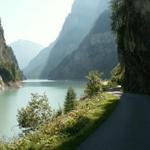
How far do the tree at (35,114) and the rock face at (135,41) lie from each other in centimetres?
1425

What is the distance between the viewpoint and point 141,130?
23562 millimetres

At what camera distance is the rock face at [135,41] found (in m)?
52.0

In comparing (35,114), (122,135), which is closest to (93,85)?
(35,114)

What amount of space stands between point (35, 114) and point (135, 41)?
17.2m

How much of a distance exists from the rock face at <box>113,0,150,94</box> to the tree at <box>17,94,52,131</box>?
46.7 feet

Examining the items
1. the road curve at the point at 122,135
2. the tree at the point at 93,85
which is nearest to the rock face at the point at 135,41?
the tree at the point at 93,85

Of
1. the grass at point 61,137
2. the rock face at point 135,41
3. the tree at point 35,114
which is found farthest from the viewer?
the rock face at point 135,41

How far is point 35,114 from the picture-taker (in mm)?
51500

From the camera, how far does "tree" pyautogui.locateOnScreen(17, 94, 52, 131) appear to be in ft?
166

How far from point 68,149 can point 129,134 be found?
4.70 meters

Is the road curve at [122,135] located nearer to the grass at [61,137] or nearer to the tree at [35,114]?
the grass at [61,137]

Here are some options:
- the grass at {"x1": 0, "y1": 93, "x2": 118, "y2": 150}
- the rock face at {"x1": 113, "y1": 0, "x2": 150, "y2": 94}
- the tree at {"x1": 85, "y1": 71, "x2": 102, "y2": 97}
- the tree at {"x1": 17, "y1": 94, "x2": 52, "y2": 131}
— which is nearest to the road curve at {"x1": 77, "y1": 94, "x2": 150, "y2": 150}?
the grass at {"x1": 0, "y1": 93, "x2": 118, "y2": 150}

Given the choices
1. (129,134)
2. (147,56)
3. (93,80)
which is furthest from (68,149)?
(93,80)

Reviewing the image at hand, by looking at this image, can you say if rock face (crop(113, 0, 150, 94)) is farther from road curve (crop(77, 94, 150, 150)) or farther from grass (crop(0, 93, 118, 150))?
grass (crop(0, 93, 118, 150))
